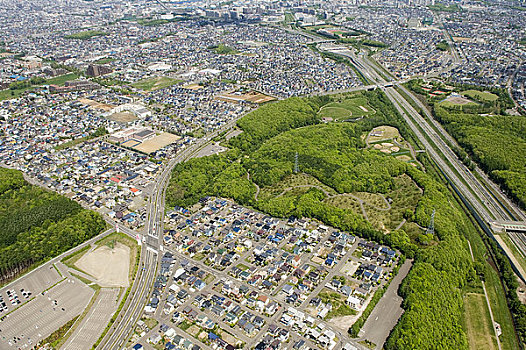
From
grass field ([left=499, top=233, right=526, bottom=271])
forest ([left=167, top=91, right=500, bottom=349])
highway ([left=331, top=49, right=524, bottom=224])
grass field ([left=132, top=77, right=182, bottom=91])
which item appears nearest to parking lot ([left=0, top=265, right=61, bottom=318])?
forest ([left=167, top=91, right=500, bottom=349])

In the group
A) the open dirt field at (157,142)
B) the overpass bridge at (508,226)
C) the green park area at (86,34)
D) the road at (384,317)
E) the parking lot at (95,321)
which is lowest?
the green park area at (86,34)

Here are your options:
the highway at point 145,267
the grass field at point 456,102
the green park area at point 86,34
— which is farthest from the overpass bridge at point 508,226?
the green park area at point 86,34

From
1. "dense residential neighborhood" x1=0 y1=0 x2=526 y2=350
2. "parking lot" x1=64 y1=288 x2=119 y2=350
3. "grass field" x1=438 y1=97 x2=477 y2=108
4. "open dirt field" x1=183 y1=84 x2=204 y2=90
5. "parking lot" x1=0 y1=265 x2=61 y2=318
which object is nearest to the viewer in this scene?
"parking lot" x1=64 y1=288 x2=119 y2=350

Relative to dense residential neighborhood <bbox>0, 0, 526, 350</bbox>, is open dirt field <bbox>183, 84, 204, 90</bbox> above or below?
below

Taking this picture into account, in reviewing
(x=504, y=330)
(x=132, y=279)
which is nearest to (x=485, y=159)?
(x=504, y=330)

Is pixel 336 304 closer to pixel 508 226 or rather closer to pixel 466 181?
pixel 508 226

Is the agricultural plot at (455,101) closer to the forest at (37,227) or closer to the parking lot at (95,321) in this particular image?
the forest at (37,227)

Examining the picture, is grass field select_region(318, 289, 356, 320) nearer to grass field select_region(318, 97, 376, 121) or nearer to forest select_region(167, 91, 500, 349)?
forest select_region(167, 91, 500, 349)
